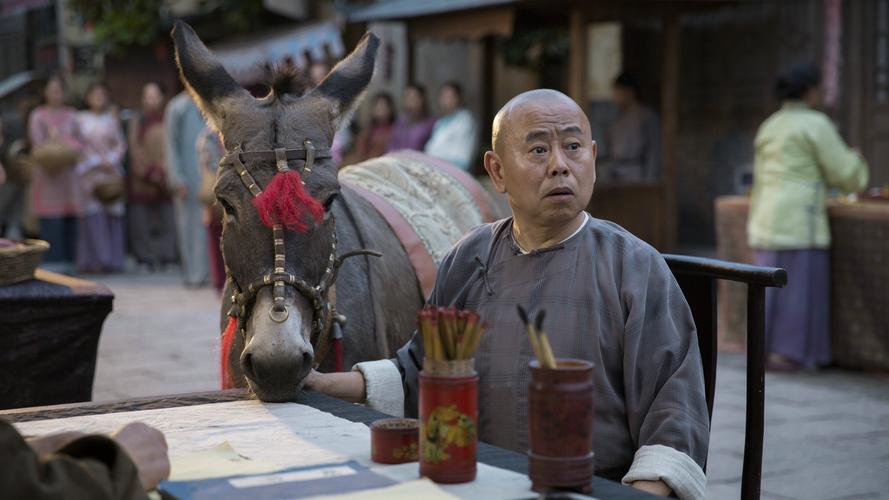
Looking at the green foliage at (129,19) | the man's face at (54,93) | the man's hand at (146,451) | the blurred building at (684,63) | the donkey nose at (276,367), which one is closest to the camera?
the man's hand at (146,451)

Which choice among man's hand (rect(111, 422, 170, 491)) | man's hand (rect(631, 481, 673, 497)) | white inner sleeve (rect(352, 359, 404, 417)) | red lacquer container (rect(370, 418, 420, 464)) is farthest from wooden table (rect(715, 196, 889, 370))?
man's hand (rect(111, 422, 170, 491))

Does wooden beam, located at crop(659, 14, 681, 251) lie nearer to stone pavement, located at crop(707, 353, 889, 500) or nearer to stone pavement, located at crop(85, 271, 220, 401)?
stone pavement, located at crop(707, 353, 889, 500)

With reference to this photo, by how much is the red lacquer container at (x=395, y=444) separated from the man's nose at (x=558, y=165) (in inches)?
31.2

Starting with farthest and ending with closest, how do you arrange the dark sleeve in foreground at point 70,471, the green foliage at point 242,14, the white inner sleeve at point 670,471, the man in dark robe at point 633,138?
1. the green foliage at point 242,14
2. the man in dark robe at point 633,138
3. the white inner sleeve at point 670,471
4. the dark sleeve in foreground at point 70,471

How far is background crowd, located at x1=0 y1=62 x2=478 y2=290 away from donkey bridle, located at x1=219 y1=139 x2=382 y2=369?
733 cm

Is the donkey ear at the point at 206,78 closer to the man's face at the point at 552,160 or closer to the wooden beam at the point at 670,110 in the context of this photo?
the man's face at the point at 552,160

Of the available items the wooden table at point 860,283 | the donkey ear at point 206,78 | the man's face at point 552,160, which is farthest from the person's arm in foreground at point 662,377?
the wooden table at point 860,283

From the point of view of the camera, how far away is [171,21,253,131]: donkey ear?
3.65 meters

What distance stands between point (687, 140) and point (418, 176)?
Result: 8555 mm

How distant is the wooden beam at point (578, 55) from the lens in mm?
10883

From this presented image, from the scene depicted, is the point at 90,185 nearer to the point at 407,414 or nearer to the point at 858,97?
the point at 858,97

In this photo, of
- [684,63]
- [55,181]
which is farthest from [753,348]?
[55,181]

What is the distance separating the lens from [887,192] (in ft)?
25.0

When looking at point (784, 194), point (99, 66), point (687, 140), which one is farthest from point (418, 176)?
point (99, 66)
